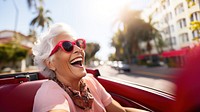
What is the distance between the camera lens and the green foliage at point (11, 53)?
26.3m

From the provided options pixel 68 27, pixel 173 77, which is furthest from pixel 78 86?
pixel 173 77

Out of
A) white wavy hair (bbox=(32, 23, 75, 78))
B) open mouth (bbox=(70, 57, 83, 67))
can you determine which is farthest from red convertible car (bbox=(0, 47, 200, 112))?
open mouth (bbox=(70, 57, 83, 67))

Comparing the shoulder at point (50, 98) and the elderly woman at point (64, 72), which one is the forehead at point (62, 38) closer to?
the elderly woman at point (64, 72)

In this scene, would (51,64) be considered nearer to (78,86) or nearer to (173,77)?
(78,86)

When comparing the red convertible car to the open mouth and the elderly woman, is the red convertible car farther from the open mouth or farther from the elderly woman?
the open mouth

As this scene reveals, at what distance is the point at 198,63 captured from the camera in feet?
1.59

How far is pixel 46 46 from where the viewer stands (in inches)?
64.7

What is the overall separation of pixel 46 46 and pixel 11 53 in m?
28.1

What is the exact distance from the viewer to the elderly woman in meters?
1.40

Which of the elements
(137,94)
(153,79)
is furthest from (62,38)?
(153,79)

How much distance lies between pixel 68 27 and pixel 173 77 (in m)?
1.35

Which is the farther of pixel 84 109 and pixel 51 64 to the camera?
pixel 51 64

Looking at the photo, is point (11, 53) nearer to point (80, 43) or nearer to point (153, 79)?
point (153, 79)

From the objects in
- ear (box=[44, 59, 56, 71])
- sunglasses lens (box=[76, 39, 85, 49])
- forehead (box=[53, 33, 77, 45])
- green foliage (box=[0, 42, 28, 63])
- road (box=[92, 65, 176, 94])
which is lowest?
road (box=[92, 65, 176, 94])
